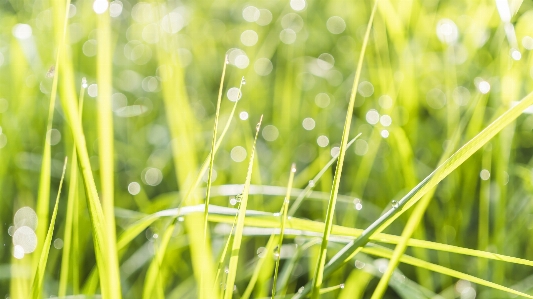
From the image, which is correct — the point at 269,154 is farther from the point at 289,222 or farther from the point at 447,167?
the point at 447,167

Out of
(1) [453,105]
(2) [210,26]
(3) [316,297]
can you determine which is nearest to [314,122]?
(1) [453,105]

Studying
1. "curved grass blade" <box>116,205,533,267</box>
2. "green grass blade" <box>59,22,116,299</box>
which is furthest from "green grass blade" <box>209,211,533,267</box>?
"green grass blade" <box>59,22,116,299</box>

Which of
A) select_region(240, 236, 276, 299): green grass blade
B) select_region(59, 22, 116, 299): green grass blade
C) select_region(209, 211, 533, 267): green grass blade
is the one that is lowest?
select_region(240, 236, 276, 299): green grass blade

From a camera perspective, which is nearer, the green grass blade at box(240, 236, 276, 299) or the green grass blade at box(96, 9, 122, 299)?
the green grass blade at box(96, 9, 122, 299)

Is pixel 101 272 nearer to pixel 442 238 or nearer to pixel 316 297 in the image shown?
pixel 316 297

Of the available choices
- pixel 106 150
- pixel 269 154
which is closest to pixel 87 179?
pixel 106 150

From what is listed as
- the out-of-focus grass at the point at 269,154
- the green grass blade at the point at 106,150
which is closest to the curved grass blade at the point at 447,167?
the out-of-focus grass at the point at 269,154

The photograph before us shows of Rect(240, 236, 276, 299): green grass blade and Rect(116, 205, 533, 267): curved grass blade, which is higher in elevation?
Rect(116, 205, 533, 267): curved grass blade

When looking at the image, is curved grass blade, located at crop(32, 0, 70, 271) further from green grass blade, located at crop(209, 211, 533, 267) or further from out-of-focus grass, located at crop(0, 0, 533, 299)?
green grass blade, located at crop(209, 211, 533, 267)

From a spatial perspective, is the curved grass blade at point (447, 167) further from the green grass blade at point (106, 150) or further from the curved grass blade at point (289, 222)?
the green grass blade at point (106, 150)

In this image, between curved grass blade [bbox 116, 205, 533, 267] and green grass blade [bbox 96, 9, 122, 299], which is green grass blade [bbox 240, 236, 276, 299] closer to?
curved grass blade [bbox 116, 205, 533, 267]
